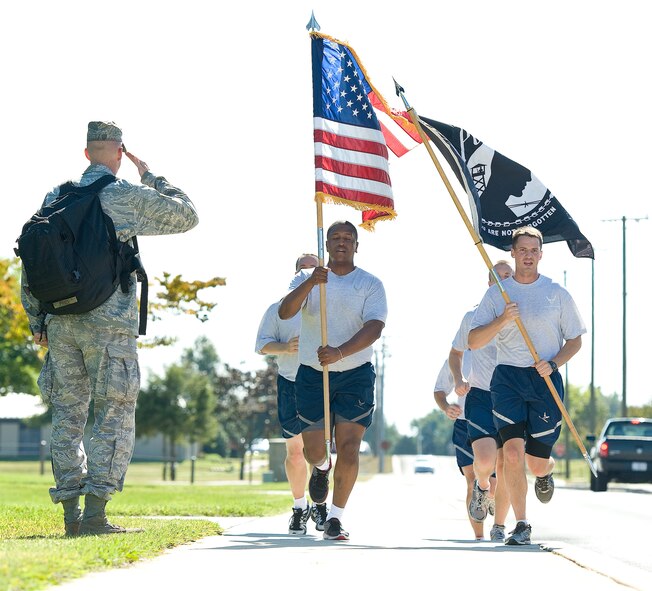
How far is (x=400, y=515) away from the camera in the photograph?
1393 centimetres

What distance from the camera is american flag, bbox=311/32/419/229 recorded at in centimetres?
1063

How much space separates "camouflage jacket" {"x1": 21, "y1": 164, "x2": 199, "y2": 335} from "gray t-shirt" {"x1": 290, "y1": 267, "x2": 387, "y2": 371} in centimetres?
143

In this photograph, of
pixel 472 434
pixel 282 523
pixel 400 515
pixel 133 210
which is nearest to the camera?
pixel 133 210

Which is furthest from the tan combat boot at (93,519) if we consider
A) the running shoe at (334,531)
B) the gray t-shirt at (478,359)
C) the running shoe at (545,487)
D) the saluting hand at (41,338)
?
the gray t-shirt at (478,359)

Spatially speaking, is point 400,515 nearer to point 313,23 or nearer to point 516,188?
point 516,188

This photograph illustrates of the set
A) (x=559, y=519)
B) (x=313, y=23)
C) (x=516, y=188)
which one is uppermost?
(x=313, y=23)

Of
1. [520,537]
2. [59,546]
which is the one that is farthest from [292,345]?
[59,546]

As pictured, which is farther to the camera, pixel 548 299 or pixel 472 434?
pixel 472 434

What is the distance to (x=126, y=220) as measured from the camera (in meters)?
8.11

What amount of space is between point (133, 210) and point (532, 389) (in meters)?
3.16

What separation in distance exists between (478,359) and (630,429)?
70.2ft

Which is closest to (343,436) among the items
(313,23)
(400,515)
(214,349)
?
(313,23)

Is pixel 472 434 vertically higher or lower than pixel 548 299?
lower

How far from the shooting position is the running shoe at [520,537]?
8820 mm
